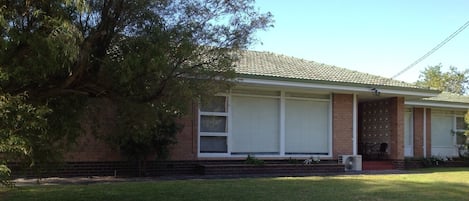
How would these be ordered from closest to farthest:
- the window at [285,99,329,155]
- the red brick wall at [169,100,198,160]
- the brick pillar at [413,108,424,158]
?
the red brick wall at [169,100,198,160] → the window at [285,99,329,155] → the brick pillar at [413,108,424,158]

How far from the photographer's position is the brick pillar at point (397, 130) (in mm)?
21188

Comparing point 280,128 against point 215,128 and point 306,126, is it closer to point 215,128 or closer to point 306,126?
point 306,126

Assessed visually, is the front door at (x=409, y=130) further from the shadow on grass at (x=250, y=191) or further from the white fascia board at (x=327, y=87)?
the shadow on grass at (x=250, y=191)

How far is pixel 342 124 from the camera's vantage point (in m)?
20.3

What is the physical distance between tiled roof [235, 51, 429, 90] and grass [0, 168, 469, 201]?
502cm

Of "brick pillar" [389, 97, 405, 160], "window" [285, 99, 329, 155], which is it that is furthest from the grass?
"brick pillar" [389, 97, 405, 160]

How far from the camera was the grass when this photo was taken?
1123 cm

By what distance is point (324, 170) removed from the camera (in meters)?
18.9

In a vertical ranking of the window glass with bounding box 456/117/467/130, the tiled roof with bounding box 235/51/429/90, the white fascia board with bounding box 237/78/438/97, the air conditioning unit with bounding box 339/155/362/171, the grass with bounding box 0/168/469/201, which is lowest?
the grass with bounding box 0/168/469/201

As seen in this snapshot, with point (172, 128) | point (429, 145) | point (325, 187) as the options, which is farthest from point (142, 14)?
point (429, 145)

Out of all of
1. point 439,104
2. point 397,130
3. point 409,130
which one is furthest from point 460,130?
point 397,130

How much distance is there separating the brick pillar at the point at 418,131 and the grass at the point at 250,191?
1082cm

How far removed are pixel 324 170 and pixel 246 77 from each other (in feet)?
14.9

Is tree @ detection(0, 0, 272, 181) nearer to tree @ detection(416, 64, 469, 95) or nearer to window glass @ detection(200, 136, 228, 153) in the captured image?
window glass @ detection(200, 136, 228, 153)
